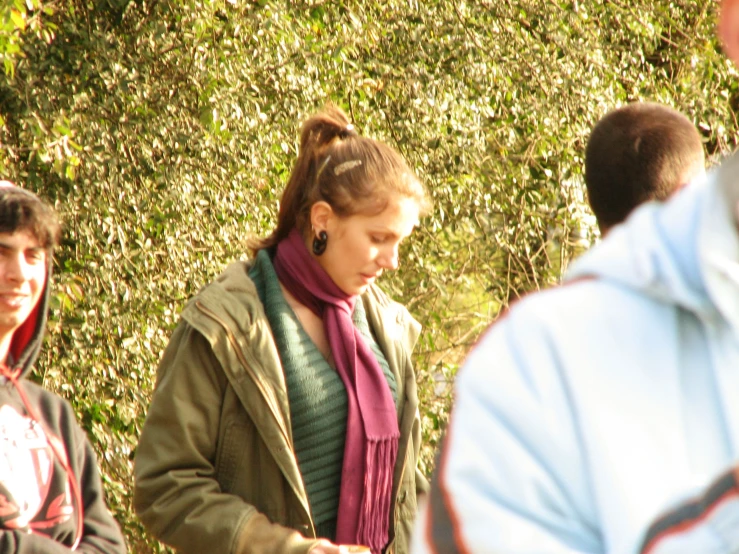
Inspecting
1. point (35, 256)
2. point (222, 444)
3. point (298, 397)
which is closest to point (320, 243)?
point (298, 397)

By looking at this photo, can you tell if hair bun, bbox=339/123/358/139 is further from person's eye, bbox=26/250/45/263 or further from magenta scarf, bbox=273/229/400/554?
person's eye, bbox=26/250/45/263

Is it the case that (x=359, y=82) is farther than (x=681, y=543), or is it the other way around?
(x=359, y=82)

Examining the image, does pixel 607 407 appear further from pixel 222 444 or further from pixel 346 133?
pixel 346 133

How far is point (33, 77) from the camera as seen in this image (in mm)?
4844

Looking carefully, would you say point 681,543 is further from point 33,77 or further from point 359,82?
point 359,82

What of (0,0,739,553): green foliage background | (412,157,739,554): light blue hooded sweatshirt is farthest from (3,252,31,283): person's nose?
(412,157,739,554): light blue hooded sweatshirt

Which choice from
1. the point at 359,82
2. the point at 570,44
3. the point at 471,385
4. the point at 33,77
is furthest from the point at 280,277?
the point at 570,44

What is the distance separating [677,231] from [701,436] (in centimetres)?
20

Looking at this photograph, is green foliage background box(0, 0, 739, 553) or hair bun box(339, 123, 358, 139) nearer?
hair bun box(339, 123, 358, 139)

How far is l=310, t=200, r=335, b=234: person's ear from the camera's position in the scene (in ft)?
9.32

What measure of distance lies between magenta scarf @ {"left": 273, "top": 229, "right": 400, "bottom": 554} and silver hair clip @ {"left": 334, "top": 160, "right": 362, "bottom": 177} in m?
0.19

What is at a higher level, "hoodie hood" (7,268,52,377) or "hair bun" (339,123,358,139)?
"hair bun" (339,123,358,139)

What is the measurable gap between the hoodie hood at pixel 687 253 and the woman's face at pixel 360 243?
68.2 inches

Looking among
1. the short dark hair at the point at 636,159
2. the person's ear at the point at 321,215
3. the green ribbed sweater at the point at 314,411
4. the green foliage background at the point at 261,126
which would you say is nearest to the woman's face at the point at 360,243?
the person's ear at the point at 321,215
